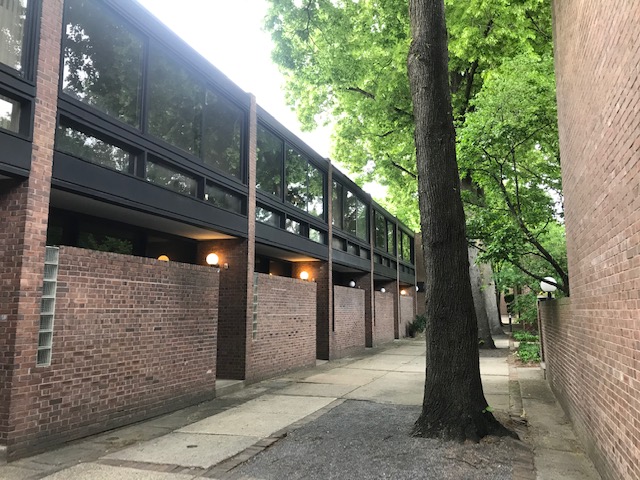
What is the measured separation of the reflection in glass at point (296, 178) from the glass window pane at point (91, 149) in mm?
5843

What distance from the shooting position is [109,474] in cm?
487

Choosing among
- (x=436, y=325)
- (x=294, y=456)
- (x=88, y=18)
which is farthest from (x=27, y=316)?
(x=436, y=325)

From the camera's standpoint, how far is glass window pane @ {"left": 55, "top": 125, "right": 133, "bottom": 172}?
6.23 m

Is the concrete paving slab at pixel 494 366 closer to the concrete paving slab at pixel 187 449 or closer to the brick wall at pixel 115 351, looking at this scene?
the brick wall at pixel 115 351

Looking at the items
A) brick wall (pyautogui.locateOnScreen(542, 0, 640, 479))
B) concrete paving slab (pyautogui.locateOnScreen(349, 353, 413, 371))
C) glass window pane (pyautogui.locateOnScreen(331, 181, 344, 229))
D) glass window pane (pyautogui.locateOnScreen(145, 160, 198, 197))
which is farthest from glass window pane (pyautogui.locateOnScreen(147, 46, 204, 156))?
concrete paving slab (pyautogui.locateOnScreen(349, 353, 413, 371))

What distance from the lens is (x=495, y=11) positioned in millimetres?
14352

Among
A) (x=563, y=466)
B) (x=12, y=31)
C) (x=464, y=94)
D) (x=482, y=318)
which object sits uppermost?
(x=464, y=94)

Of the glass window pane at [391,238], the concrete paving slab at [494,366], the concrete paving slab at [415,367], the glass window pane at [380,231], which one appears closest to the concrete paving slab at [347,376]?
the concrete paving slab at [415,367]

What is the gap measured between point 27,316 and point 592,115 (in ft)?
20.5

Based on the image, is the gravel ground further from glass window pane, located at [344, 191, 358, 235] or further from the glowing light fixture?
glass window pane, located at [344, 191, 358, 235]

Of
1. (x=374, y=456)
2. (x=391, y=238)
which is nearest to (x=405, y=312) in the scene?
(x=391, y=238)

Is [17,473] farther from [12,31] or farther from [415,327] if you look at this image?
[415,327]

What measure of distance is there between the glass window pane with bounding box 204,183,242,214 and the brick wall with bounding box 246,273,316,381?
1.65m

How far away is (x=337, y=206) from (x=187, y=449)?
11.7 meters
